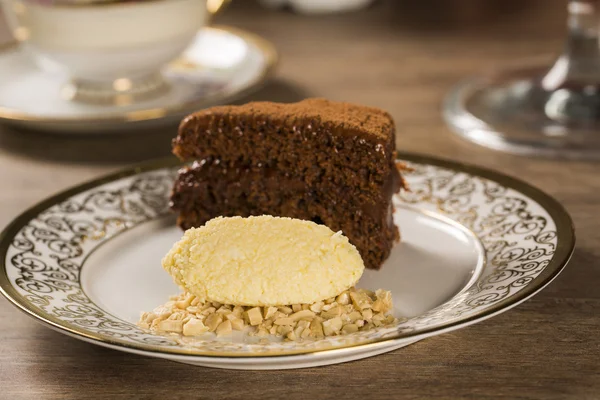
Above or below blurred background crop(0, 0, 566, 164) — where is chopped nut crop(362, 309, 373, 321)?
above

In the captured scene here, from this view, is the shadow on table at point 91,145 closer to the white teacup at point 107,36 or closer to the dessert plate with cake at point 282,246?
the white teacup at point 107,36

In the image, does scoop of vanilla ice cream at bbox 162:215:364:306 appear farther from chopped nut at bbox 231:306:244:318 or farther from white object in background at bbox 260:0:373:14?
white object in background at bbox 260:0:373:14

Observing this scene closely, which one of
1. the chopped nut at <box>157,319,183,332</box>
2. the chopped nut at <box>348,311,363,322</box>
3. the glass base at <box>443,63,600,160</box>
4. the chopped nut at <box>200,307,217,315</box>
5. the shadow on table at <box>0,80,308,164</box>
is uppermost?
the chopped nut at <box>157,319,183,332</box>

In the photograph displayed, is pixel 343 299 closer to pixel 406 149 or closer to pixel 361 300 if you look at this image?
pixel 361 300

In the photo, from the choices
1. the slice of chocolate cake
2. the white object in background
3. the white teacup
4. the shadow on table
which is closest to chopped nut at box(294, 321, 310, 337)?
the slice of chocolate cake

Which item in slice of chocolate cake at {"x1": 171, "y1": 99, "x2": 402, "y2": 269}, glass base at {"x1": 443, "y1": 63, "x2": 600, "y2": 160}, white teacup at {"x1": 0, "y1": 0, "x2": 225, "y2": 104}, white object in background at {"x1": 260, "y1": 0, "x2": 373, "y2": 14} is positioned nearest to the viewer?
slice of chocolate cake at {"x1": 171, "y1": 99, "x2": 402, "y2": 269}

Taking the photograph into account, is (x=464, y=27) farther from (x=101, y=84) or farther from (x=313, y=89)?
(x=101, y=84)

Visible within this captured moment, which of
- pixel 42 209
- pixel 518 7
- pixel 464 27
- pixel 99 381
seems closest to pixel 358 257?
pixel 99 381
